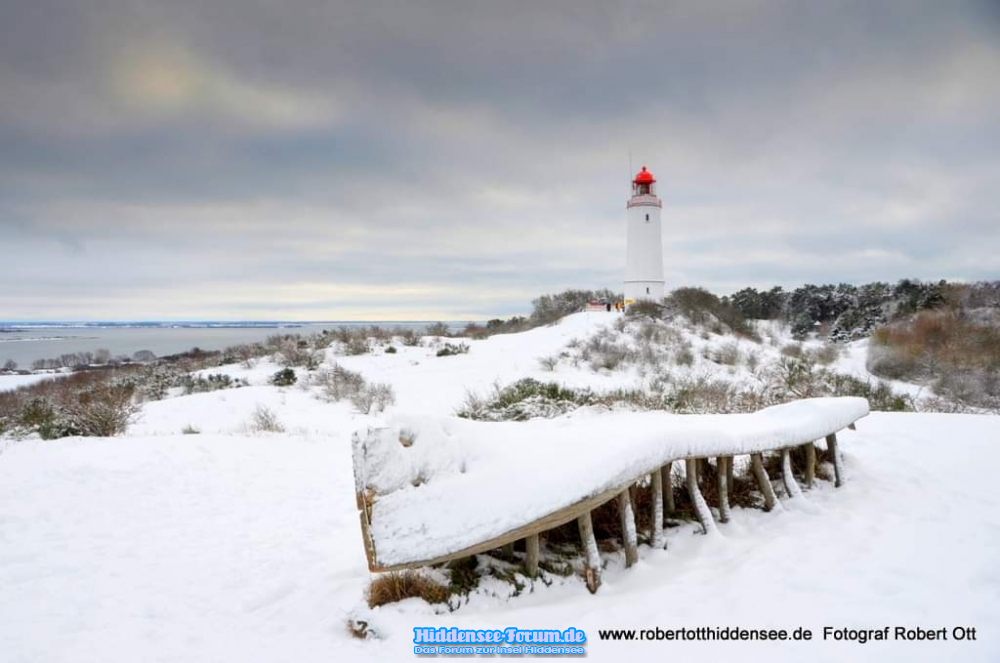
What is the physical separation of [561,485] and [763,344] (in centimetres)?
2476

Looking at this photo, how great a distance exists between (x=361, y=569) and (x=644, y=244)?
29.5 meters

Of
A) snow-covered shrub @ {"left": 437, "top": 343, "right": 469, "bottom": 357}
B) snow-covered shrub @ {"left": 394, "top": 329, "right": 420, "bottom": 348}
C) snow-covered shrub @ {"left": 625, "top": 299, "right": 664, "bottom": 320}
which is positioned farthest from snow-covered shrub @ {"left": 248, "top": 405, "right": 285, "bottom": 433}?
snow-covered shrub @ {"left": 625, "top": 299, "right": 664, "bottom": 320}

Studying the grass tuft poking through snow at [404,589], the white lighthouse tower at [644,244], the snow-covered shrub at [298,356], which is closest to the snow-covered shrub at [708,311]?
the white lighthouse tower at [644,244]

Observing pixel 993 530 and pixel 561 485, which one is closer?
pixel 561 485

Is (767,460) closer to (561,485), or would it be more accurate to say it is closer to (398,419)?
(561,485)

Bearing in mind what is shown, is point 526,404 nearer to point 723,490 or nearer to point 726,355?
point 723,490

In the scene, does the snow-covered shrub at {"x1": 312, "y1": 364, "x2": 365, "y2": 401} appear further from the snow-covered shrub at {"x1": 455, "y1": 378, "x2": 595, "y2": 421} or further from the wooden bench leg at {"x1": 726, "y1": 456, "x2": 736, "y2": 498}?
the wooden bench leg at {"x1": 726, "y1": 456, "x2": 736, "y2": 498}

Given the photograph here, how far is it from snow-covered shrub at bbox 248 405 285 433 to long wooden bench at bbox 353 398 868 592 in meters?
8.42

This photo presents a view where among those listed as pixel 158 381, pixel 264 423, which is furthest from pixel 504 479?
pixel 158 381

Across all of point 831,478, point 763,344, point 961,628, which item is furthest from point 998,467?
point 763,344

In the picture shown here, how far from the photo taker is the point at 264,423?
11.8m

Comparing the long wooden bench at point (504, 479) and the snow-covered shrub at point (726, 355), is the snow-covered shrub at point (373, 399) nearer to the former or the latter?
the long wooden bench at point (504, 479)

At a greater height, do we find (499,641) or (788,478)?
(788,478)

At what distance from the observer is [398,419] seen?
4.23m
